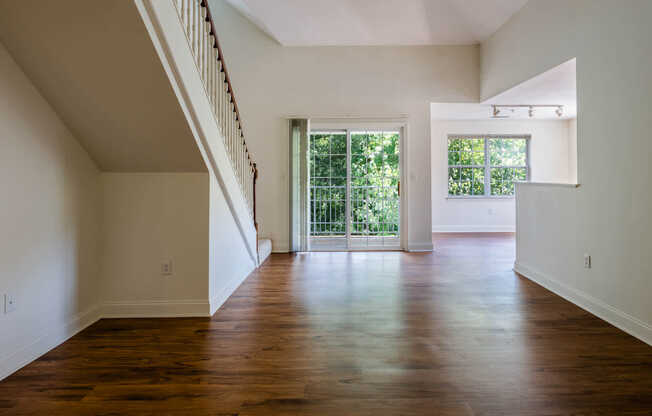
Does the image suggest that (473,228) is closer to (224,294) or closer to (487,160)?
(487,160)

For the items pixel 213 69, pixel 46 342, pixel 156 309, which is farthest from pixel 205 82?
pixel 46 342

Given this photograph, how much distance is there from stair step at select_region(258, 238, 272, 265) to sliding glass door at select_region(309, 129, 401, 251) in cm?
→ 78

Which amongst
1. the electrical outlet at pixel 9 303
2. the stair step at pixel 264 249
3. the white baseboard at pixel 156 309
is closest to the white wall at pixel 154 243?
the white baseboard at pixel 156 309

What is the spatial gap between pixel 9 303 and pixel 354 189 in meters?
4.98

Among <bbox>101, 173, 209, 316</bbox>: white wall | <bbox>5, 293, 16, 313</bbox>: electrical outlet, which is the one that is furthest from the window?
<bbox>5, 293, 16, 313</bbox>: electrical outlet

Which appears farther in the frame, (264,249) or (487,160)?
(487,160)

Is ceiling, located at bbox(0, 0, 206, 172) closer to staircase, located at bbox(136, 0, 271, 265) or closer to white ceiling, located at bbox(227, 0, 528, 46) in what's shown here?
staircase, located at bbox(136, 0, 271, 265)

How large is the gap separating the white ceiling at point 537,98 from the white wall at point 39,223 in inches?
170

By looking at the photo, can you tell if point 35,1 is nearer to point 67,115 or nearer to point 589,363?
point 67,115

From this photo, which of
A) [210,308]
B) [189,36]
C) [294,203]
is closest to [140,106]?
[189,36]

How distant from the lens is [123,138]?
2816mm

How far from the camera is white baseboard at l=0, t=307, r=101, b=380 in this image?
2215 millimetres

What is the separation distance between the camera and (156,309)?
3.23m

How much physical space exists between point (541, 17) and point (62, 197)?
4.79 meters
